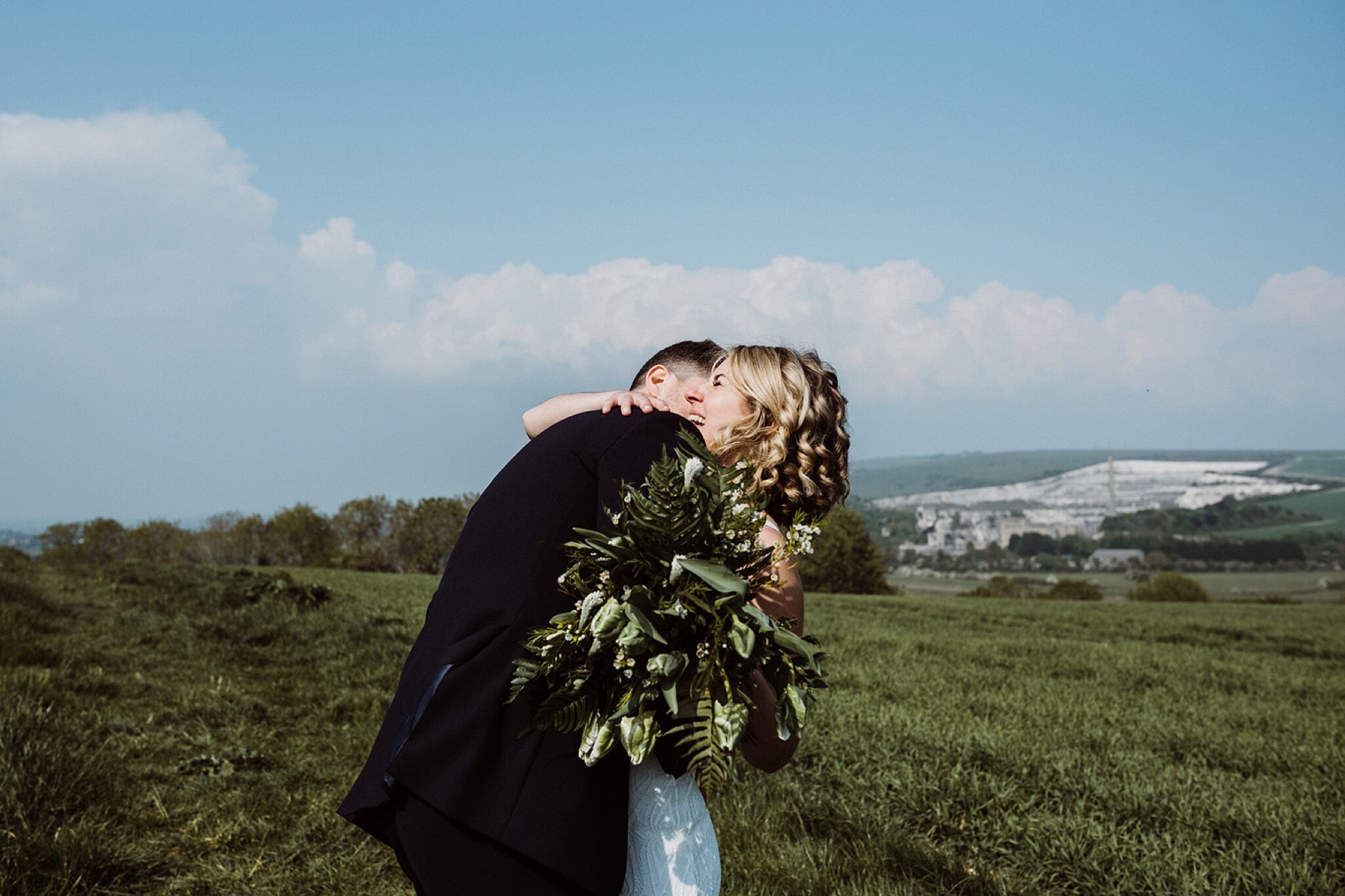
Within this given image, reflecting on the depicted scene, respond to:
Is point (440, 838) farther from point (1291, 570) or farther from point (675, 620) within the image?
point (1291, 570)

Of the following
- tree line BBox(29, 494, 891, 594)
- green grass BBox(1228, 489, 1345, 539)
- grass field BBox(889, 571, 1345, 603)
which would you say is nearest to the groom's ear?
tree line BBox(29, 494, 891, 594)

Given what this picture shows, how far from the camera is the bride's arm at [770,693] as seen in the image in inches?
72.6

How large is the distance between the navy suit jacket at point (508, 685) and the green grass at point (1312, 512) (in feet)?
542

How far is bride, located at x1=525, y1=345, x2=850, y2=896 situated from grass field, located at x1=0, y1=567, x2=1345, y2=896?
232 cm

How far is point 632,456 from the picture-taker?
1818mm

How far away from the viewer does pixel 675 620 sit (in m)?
1.76

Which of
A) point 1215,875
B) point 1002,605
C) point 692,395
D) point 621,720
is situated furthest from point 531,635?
point 1002,605

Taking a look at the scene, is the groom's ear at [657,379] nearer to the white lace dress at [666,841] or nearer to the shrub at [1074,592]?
the white lace dress at [666,841]

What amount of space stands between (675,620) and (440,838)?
2.20 ft

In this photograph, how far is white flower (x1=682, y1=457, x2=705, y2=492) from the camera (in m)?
1.66

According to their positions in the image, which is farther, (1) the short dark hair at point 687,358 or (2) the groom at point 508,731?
(1) the short dark hair at point 687,358

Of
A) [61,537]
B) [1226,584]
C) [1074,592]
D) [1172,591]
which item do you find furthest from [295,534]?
[1226,584]

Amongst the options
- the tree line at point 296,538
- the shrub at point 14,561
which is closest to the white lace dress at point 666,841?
the shrub at point 14,561

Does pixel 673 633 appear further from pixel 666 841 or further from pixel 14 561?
pixel 14 561
